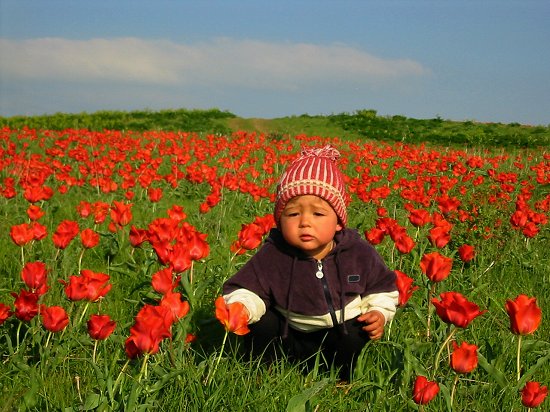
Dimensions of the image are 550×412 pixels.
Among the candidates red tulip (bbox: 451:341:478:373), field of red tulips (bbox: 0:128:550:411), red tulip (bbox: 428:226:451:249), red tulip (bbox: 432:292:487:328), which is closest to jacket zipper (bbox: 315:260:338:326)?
field of red tulips (bbox: 0:128:550:411)

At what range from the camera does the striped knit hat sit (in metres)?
2.56

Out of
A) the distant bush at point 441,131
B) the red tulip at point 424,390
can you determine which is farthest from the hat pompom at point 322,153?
the distant bush at point 441,131

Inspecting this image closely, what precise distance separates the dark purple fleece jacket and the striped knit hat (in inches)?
6.5

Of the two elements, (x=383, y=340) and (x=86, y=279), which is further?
(x=383, y=340)

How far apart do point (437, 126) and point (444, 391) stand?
73.1 feet

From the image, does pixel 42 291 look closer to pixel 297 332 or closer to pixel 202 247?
pixel 202 247

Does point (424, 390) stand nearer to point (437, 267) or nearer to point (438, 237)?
point (437, 267)

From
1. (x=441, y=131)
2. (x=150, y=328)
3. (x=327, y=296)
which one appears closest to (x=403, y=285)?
(x=327, y=296)

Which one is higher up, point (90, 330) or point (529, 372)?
point (90, 330)

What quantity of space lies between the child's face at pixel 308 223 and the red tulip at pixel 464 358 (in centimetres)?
84

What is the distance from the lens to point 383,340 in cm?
265

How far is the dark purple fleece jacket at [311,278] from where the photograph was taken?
8.43 ft

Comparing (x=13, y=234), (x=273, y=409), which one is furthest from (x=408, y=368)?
(x=13, y=234)

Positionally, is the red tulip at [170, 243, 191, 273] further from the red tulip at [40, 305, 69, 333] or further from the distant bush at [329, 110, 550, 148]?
the distant bush at [329, 110, 550, 148]
